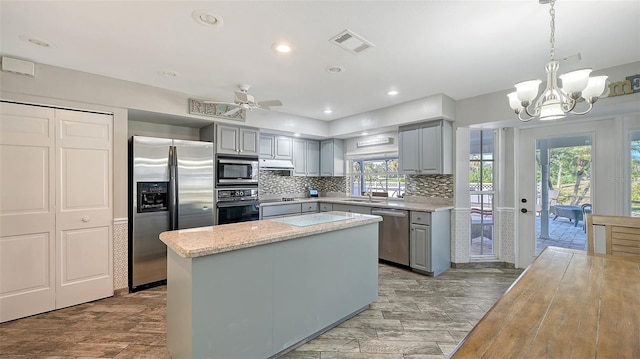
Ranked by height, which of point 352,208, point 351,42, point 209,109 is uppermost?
point 351,42

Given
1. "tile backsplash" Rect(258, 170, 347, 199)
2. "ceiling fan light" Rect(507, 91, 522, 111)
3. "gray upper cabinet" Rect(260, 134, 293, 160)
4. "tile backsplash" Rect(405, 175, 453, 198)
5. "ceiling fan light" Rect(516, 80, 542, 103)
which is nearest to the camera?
"ceiling fan light" Rect(516, 80, 542, 103)

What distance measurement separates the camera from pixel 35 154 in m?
2.66

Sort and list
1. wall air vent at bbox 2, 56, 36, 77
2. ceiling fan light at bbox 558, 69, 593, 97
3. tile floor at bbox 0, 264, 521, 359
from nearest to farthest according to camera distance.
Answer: ceiling fan light at bbox 558, 69, 593, 97 → tile floor at bbox 0, 264, 521, 359 → wall air vent at bbox 2, 56, 36, 77

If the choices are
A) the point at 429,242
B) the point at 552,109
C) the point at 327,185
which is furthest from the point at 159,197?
the point at 552,109

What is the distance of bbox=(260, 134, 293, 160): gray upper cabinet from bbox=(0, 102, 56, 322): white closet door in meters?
2.71

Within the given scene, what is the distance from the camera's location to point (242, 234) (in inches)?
77.2

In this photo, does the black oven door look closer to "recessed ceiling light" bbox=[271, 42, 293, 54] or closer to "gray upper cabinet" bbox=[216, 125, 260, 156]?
"gray upper cabinet" bbox=[216, 125, 260, 156]

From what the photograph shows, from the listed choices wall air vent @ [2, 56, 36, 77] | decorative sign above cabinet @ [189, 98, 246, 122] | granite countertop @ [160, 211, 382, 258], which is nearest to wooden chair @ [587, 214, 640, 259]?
granite countertop @ [160, 211, 382, 258]

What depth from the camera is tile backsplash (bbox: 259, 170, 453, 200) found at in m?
4.22

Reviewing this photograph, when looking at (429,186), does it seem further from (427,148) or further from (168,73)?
(168,73)

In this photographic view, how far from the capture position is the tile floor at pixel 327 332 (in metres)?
2.09

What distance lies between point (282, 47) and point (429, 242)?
9.83 feet

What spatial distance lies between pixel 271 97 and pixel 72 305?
329cm

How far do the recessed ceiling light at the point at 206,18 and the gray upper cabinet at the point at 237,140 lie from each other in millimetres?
2151
